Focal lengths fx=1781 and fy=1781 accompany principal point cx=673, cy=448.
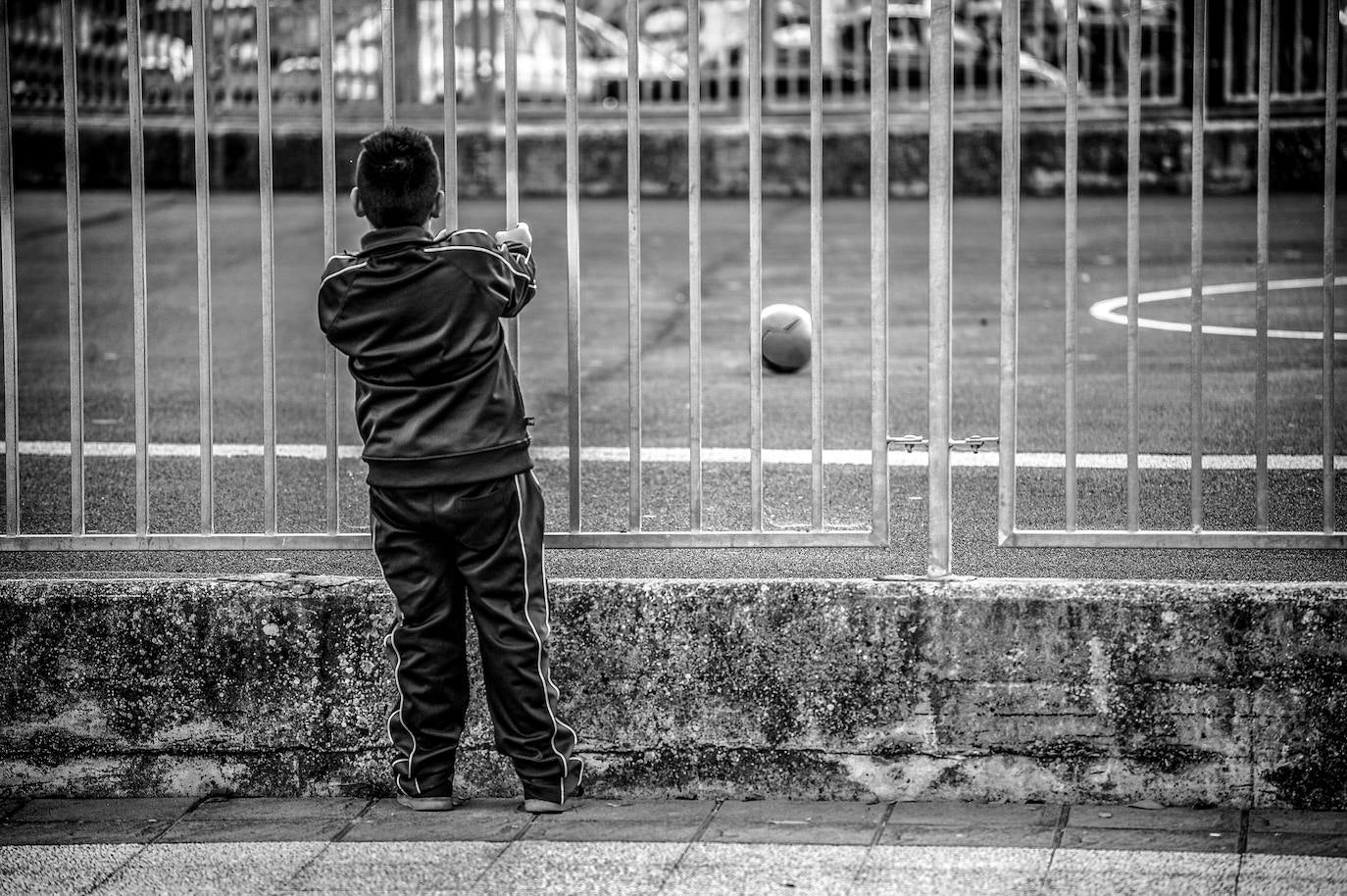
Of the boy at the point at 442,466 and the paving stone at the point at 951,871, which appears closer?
the paving stone at the point at 951,871

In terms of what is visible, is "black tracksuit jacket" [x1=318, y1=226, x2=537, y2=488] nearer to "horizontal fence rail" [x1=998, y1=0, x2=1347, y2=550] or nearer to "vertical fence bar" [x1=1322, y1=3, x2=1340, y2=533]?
"horizontal fence rail" [x1=998, y1=0, x2=1347, y2=550]

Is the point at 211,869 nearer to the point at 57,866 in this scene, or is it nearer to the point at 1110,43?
the point at 57,866

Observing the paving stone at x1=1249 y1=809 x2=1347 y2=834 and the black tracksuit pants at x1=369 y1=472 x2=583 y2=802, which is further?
the black tracksuit pants at x1=369 y1=472 x2=583 y2=802

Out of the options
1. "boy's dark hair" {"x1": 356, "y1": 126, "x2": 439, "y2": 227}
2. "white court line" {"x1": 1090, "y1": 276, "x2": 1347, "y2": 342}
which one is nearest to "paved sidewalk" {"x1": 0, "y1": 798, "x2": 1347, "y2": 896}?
"boy's dark hair" {"x1": 356, "y1": 126, "x2": 439, "y2": 227}

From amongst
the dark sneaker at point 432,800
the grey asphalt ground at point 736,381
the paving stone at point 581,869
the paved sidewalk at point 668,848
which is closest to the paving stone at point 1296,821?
the paved sidewalk at point 668,848

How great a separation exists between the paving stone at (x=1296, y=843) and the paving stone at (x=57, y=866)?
260 cm

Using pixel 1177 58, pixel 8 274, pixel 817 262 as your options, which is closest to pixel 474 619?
pixel 817 262

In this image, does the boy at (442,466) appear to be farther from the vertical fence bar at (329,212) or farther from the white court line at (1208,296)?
the white court line at (1208,296)

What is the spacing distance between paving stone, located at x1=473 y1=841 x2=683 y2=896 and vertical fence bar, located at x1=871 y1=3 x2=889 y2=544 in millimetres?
963

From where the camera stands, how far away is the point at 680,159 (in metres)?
16.5

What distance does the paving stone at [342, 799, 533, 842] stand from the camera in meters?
4.22

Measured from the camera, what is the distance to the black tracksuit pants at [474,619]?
422cm

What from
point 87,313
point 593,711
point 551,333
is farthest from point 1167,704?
point 87,313

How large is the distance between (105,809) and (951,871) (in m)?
2.13
